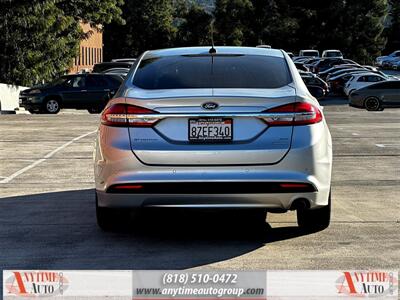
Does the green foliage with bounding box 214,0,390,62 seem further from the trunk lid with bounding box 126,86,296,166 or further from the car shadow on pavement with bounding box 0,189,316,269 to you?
the trunk lid with bounding box 126,86,296,166

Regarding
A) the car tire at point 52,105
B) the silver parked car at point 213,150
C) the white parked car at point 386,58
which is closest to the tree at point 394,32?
the white parked car at point 386,58

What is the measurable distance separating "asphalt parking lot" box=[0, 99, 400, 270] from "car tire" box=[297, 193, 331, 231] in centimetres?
10

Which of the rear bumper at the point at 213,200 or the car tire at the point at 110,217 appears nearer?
the rear bumper at the point at 213,200

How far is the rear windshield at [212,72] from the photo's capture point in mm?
7691

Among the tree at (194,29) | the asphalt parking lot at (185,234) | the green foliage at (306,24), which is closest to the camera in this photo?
the asphalt parking lot at (185,234)

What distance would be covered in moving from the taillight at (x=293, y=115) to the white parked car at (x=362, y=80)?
4000 cm

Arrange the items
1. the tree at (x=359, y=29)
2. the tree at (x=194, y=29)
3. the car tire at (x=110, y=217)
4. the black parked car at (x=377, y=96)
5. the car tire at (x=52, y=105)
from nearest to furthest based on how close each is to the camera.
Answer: the car tire at (x=110, y=217), the car tire at (x=52, y=105), the black parked car at (x=377, y=96), the tree at (x=359, y=29), the tree at (x=194, y=29)

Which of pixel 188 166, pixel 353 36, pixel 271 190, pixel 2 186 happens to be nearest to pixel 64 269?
pixel 188 166

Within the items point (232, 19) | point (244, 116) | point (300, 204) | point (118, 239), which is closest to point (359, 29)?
point (232, 19)

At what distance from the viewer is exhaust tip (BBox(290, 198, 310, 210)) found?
7383 millimetres

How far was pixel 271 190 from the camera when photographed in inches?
286

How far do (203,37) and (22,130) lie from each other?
79292 millimetres

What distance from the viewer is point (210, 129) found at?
23.7 feet

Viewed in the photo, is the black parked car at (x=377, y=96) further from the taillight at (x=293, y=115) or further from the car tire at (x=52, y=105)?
the taillight at (x=293, y=115)
